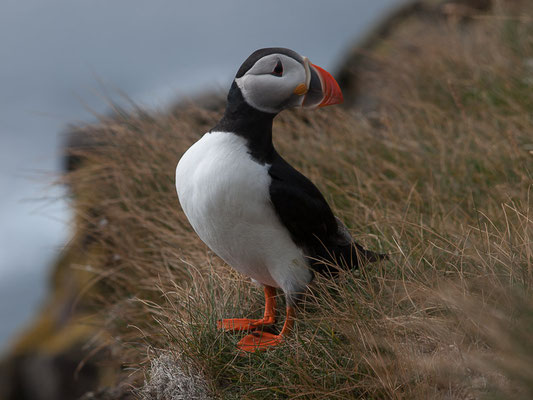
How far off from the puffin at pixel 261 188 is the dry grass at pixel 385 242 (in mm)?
181

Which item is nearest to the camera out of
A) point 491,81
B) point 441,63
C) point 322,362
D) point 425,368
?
point 425,368

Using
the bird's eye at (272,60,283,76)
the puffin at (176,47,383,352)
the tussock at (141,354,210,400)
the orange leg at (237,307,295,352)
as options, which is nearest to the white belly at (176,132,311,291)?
the puffin at (176,47,383,352)

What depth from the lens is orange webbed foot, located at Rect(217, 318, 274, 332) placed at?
9.02 ft

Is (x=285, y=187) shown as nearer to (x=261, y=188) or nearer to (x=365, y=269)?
(x=261, y=188)

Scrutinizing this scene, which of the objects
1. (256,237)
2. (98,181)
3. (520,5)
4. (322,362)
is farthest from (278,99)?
(520,5)

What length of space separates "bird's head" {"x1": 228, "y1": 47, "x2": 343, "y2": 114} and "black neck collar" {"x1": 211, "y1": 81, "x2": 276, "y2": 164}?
19 millimetres

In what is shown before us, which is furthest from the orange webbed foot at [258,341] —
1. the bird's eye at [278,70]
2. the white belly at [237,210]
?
the bird's eye at [278,70]

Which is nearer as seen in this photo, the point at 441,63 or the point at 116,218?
the point at 116,218

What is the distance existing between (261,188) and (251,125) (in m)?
0.28

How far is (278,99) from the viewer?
2.49 metres

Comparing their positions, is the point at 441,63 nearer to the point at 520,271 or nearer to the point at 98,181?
the point at 98,181

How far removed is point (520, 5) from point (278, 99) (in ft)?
28.6

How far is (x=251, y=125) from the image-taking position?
2.51 m

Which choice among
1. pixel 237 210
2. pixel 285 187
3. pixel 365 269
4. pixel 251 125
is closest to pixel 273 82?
pixel 251 125
